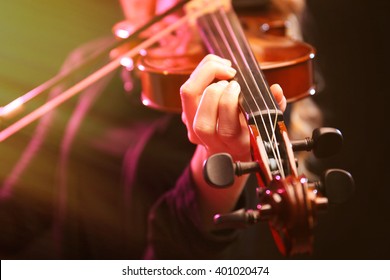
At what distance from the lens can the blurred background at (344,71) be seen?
1.19 m

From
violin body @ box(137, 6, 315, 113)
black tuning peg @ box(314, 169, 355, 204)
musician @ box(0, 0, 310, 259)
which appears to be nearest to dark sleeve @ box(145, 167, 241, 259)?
musician @ box(0, 0, 310, 259)

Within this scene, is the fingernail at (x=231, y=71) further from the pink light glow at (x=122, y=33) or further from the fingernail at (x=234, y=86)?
the pink light glow at (x=122, y=33)

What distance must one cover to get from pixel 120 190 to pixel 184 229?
0.19 meters

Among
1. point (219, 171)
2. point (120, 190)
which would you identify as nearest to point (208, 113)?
point (219, 171)

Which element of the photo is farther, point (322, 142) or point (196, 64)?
point (196, 64)

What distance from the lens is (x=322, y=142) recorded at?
1.96 feet

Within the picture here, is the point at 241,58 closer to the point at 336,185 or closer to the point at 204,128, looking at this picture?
the point at 204,128

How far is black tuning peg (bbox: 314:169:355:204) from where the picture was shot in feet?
1.76

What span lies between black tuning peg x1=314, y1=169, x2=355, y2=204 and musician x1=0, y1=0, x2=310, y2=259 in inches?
14.8

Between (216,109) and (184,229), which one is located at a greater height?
(216,109)

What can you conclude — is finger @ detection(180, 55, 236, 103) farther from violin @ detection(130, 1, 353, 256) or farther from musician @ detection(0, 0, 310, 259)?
musician @ detection(0, 0, 310, 259)

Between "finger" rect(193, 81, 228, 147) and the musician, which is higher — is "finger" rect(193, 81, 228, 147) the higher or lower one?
the higher one

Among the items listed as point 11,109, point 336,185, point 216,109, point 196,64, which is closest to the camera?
point 336,185

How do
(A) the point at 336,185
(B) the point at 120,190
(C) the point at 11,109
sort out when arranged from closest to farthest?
(A) the point at 336,185, (C) the point at 11,109, (B) the point at 120,190
